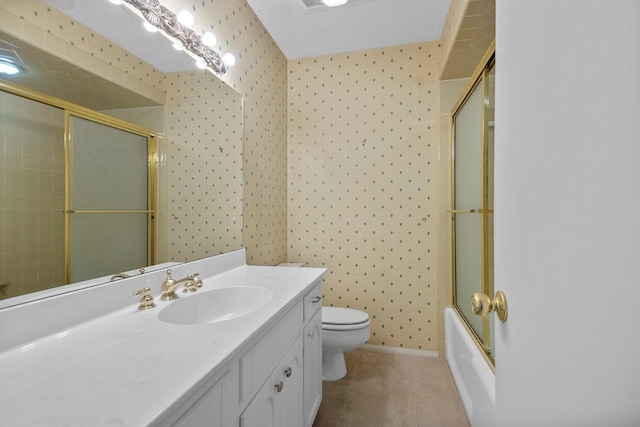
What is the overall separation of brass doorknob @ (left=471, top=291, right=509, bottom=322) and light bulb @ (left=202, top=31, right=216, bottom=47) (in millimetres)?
1618

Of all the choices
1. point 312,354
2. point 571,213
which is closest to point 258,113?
point 312,354

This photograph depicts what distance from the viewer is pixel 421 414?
5.35 ft

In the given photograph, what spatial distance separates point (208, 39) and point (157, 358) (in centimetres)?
148

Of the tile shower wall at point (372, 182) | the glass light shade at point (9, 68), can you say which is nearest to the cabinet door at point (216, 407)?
the glass light shade at point (9, 68)

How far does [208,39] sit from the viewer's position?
4.86 ft

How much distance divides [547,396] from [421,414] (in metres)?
1.55

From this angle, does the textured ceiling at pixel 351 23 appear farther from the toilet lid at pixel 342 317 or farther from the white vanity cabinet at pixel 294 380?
the toilet lid at pixel 342 317

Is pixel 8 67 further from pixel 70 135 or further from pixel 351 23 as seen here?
pixel 351 23

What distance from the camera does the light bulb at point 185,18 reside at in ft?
4.33

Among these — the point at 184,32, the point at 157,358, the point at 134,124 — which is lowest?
the point at 157,358

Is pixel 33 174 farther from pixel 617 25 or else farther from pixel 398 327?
pixel 398 327

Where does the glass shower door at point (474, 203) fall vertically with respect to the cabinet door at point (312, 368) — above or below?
above

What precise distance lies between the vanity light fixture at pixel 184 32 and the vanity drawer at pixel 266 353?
126 centimetres

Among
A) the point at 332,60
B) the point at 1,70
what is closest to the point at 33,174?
the point at 1,70
